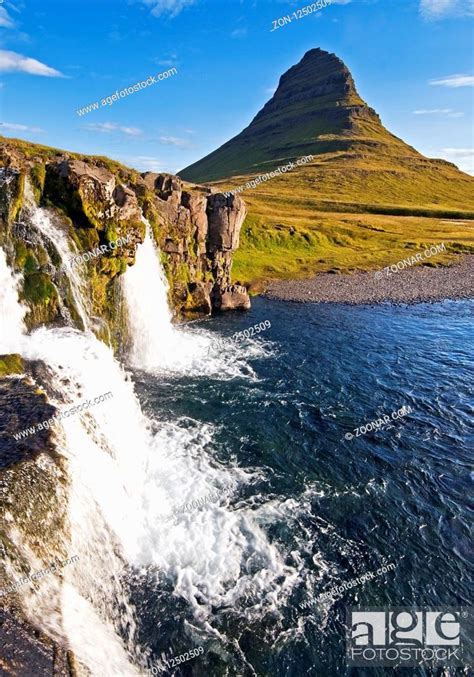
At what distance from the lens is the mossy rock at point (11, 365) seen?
20969 mm

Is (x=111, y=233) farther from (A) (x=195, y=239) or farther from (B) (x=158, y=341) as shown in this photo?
(A) (x=195, y=239)

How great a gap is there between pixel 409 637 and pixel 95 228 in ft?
105

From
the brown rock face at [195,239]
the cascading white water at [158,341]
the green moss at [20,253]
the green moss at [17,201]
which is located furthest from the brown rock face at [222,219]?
the green moss at [20,253]

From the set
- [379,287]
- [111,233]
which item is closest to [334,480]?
[111,233]

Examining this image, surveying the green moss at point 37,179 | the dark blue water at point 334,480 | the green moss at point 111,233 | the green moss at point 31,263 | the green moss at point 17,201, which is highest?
the green moss at point 37,179

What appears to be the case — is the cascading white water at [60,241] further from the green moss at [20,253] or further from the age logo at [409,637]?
the age logo at [409,637]

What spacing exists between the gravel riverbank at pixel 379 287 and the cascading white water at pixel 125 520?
42.1m

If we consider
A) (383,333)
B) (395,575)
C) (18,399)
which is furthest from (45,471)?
(383,333)

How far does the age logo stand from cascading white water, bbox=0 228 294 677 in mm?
3144

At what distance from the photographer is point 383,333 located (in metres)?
48.7

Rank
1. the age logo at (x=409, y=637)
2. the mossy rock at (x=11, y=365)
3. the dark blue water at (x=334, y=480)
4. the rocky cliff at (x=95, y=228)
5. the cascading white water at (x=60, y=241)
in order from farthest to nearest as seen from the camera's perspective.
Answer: the cascading white water at (x=60, y=241) → the rocky cliff at (x=95, y=228) → the mossy rock at (x=11, y=365) → the dark blue water at (x=334, y=480) → the age logo at (x=409, y=637)

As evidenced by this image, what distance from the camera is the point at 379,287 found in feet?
235

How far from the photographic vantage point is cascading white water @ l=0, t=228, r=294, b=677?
43.0 feet

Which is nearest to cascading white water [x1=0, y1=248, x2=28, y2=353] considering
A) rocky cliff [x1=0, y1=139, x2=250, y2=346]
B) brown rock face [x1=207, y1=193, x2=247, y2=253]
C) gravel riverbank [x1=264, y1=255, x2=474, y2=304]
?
rocky cliff [x1=0, y1=139, x2=250, y2=346]
